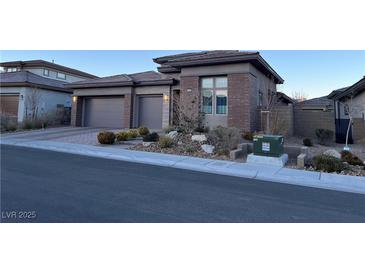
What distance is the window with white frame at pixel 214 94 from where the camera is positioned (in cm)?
1523

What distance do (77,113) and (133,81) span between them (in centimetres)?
685

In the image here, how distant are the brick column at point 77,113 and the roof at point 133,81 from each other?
56.2 inches

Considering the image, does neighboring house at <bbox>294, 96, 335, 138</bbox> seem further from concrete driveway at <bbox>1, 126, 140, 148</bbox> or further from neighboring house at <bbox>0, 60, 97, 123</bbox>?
neighboring house at <bbox>0, 60, 97, 123</bbox>

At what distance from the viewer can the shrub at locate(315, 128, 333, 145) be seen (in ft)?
46.4

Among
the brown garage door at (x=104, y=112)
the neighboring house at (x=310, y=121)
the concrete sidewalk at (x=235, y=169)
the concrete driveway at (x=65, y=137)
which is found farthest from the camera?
the brown garage door at (x=104, y=112)

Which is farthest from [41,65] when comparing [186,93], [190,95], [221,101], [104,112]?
[221,101]

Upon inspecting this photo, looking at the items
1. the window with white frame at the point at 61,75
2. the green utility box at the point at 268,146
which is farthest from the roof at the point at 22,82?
the green utility box at the point at 268,146

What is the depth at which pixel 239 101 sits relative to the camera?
47.2 feet

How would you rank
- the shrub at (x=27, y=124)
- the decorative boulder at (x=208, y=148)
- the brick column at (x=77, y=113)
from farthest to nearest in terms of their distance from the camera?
the brick column at (x=77, y=113)
the shrub at (x=27, y=124)
the decorative boulder at (x=208, y=148)

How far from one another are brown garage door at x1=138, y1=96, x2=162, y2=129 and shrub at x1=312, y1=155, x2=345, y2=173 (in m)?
12.5

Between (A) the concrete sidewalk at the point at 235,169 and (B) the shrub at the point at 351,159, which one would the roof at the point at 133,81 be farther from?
(B) the shrub at the point at 351,159

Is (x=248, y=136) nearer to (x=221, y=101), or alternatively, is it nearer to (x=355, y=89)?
(x=221, y=101)

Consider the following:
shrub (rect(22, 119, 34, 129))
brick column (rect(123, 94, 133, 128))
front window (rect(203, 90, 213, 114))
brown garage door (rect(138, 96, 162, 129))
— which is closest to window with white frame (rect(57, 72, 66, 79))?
shrub (rect(22, 119, 34, 129))

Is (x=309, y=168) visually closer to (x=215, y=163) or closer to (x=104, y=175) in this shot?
(x=215, y=163)
